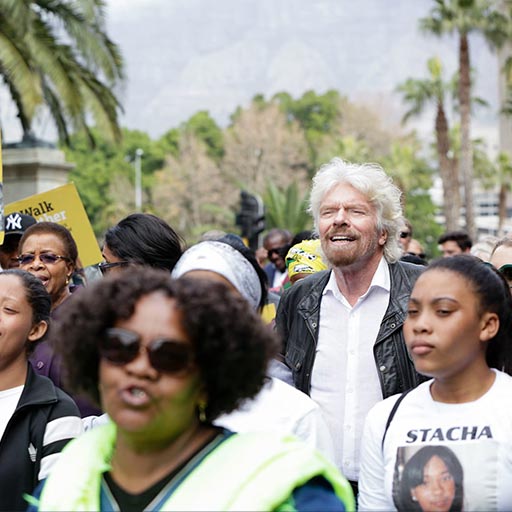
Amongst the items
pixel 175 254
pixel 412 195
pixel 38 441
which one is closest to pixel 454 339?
pixel 38 441

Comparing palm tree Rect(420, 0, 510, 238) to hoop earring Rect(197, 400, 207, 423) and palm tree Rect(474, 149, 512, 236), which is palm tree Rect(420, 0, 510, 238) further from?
hoop earring Rect(197, 400, 207, 423)

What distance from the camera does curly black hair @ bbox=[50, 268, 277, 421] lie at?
2.12 m

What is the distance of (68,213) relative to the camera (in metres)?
7.06

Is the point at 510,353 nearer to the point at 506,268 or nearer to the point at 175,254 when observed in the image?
the point at 506,268

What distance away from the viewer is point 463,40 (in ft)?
104

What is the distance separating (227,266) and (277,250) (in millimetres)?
6604

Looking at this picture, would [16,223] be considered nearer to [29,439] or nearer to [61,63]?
[29,439]

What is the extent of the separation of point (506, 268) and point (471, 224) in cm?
3090

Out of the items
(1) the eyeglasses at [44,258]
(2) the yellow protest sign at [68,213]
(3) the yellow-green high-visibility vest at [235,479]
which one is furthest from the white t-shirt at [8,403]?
(2) the yellow protest sign at [68,213]

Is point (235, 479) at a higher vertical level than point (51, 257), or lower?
lower

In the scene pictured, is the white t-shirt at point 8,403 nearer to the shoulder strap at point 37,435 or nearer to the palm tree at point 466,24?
the shoulder strap at point 37,435

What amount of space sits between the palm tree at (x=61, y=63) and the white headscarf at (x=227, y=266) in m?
11.8

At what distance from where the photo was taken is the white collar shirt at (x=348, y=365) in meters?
3.85

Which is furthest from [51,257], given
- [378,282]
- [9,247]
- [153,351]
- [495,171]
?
[495,171]
